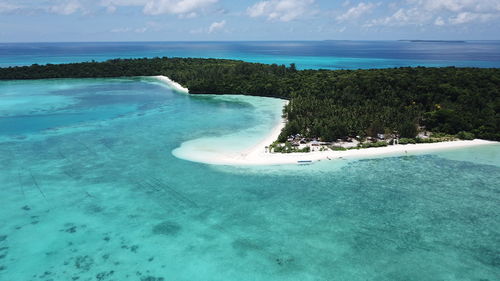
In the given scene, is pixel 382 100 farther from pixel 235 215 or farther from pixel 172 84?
pixel 172 84

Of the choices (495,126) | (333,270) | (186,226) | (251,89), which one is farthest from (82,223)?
(251,89)

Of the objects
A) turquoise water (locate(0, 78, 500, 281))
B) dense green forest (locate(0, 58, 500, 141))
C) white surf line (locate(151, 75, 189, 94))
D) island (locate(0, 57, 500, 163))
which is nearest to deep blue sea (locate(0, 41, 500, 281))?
turquoise water (locate(0, 78, 500, 281))

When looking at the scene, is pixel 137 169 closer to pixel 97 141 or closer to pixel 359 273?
pixel 97 141

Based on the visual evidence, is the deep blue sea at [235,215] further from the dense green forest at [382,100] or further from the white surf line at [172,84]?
the white surf line at [172,84]

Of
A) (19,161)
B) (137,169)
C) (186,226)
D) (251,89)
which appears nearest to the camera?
(186,226)

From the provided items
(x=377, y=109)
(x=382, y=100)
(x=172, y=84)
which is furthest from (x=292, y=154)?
(x=172, y=84)

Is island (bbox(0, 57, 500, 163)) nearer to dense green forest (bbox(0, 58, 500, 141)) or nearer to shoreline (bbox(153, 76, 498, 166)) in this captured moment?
dense green forest (bbox(0, 58, 500, 141))
